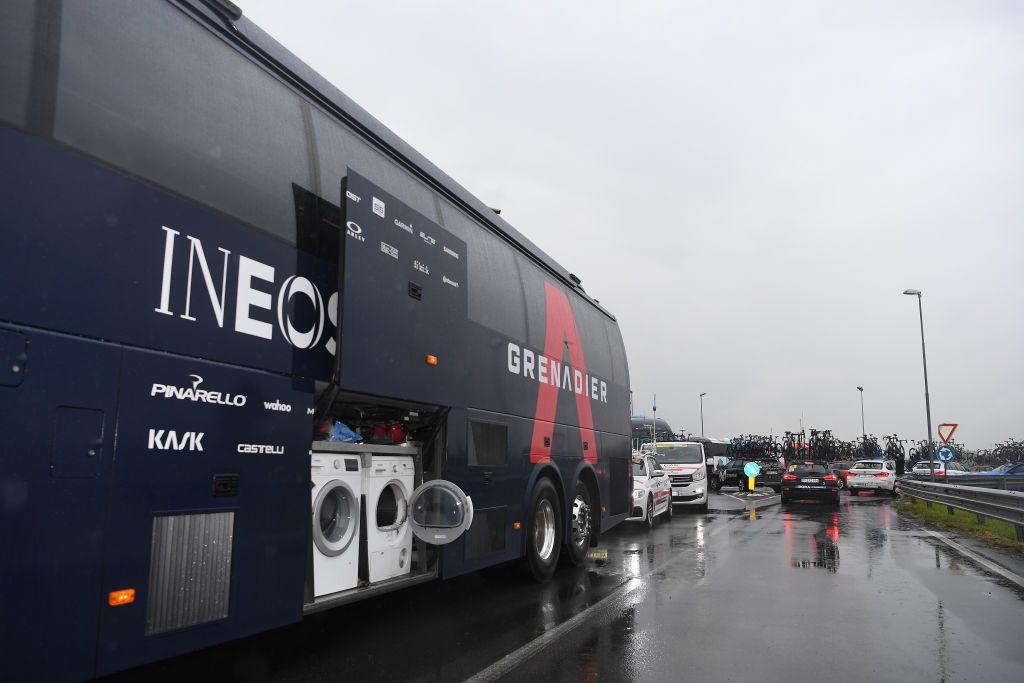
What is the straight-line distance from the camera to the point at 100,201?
3354 mm

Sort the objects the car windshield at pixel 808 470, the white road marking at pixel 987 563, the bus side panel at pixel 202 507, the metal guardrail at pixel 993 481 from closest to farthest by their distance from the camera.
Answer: the bus side panel at pixel 202 507 < the white road marking at pixel 987 563 < the car windshield at pixel 808 470 < the metal guardrail at pixel 993 481

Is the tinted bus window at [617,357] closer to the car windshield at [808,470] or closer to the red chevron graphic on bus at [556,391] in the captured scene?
the red chevron graphic on bus at [556,391]

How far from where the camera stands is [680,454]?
73.8 ft

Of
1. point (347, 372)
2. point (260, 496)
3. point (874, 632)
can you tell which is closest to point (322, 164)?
point (347, 372)

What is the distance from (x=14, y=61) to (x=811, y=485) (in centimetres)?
2579

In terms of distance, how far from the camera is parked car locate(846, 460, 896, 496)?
31.2m

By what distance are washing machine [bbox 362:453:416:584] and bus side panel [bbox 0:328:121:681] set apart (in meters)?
2.40

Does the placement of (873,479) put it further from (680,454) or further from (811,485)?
(680,454)

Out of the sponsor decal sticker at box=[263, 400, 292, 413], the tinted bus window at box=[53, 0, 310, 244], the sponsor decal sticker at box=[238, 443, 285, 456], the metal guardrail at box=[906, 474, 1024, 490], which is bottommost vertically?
the metal guardrail at box=[906, 474, 1024, 490]

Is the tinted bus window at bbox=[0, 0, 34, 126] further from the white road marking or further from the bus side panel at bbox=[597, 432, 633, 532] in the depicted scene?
the white road marking

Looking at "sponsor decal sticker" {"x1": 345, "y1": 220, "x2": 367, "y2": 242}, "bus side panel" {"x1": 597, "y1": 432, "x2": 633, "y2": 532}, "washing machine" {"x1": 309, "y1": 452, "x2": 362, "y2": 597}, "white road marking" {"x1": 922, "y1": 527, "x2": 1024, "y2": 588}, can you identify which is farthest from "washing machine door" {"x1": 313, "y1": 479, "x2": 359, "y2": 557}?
"white road marking" {"x1": 922, "y1": 527, "x2": 1024, "y2": 588}

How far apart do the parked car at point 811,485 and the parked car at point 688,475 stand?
470cm

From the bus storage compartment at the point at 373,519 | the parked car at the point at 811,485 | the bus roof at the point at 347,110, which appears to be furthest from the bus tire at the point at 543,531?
the parked car at the point at 811,485

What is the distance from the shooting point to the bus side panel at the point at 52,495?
2969 mm
